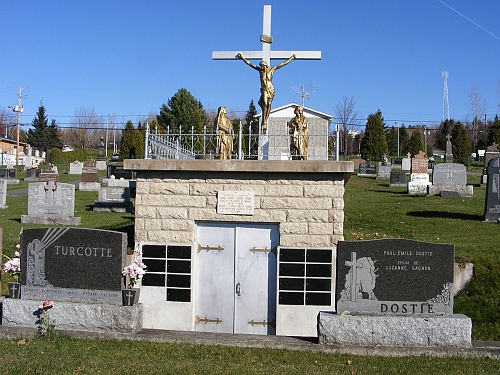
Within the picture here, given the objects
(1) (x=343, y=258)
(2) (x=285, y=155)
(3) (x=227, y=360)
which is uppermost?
(2) (x=285, y=155)

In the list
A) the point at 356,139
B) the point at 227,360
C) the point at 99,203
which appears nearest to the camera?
the point at 227,360

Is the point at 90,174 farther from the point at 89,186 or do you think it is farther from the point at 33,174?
the point at 33,174

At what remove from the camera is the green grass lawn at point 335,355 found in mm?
6445

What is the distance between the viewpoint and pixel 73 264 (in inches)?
318

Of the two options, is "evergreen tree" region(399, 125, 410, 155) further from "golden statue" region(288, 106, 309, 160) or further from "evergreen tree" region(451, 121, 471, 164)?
"golden statue" region(288, 106, 309, 160)

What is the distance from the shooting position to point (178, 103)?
5738 centimetres

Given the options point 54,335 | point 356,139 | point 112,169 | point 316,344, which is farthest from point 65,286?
point 356,139

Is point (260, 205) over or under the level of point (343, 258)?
over

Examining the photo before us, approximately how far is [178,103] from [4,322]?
166 ft

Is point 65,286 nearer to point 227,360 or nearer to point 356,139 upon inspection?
point 227,360

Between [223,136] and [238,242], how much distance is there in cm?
185

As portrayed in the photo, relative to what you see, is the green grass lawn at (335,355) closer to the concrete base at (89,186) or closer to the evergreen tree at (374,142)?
the concrete base at (89,186)

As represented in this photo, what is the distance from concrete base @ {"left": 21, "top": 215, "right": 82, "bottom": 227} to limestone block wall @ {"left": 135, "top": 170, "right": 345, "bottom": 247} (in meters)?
9.29

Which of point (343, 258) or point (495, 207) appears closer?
point (343, 258)
